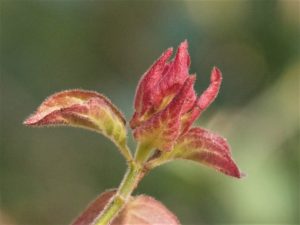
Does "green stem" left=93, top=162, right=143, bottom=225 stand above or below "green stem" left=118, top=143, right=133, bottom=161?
below

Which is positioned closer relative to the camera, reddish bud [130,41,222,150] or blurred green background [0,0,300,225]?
→ reddish bud [130,41,222,150]

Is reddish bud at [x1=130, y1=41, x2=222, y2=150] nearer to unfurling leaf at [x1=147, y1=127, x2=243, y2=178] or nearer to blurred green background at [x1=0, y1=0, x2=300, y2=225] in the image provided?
unfurling leaf at [x1=147, y1=127, x2=243, y2=178]

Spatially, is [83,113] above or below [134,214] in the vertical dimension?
above

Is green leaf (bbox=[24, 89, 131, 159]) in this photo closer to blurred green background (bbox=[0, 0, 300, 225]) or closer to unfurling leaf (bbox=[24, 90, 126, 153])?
unfurling leaf (bbox=[24, 90, 126, 153])

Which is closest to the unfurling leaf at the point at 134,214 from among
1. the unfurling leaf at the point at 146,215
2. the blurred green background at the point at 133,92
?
the unfurling leaf at the point at 146,215

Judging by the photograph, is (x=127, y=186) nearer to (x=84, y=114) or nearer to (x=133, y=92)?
(x=84, y=114)

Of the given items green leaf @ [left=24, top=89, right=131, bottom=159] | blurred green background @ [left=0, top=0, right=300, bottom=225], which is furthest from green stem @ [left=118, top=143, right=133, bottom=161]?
blurred green background @ [left=0, top=0, right=300, bottom=225]

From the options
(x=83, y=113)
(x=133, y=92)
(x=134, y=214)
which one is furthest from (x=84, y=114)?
(x=133, y=92)

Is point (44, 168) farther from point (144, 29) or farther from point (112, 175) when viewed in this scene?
point (144, 29)
